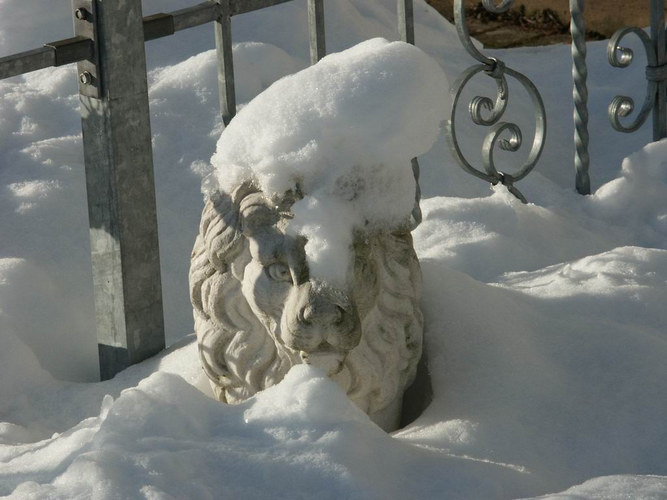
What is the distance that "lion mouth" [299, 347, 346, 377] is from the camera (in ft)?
8.16

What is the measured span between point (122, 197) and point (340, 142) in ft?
3.06

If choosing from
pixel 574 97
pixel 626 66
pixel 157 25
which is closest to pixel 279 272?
pixel 157 25

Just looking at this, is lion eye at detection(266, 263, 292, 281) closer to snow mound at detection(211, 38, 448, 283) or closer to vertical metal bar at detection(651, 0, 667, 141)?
snow mound at detection(211, 38, 448, 283)

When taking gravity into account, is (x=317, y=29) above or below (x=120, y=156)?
above

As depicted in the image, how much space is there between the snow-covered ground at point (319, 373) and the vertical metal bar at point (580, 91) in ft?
0.32

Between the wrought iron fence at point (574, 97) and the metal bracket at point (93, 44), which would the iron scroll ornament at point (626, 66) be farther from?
the metal bracket at point (93, 44)

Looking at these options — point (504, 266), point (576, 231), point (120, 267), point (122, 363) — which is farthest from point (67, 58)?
point (576, 231)

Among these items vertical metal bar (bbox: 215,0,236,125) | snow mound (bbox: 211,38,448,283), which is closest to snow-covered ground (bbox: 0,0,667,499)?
snow mound (bbox: 211,38,448,283)

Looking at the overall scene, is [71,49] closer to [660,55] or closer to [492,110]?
[492,110]

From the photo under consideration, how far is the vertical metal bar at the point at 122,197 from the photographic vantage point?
10.4 ft

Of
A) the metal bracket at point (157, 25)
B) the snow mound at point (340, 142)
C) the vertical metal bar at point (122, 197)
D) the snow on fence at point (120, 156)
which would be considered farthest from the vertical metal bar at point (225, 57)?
the snow mound at point (340, 142)

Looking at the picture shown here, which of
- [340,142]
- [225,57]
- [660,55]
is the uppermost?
[340,142]

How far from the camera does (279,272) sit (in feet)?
8.11

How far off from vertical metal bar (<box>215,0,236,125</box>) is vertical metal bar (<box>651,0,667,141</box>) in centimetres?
135
